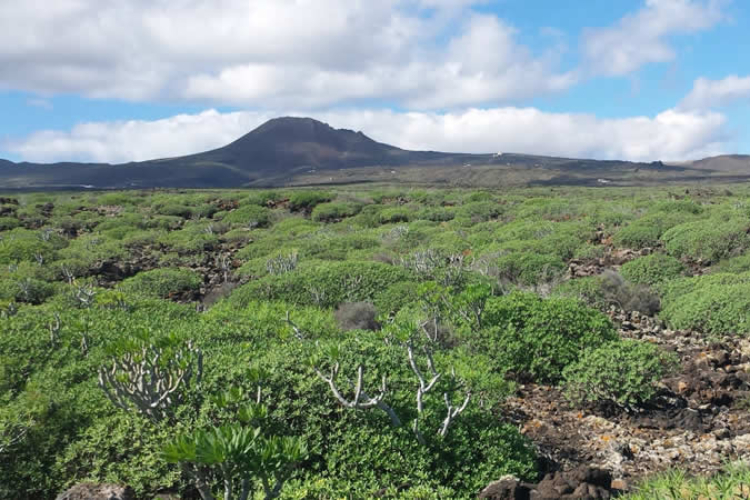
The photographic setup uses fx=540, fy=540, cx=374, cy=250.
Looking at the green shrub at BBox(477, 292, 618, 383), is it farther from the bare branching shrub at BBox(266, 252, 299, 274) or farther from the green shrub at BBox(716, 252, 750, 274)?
the bare branching shrub at BBox(266, 252, 299, 274)

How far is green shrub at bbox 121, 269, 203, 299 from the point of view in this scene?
12485mm

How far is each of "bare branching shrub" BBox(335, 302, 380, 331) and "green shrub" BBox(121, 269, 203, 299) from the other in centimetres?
542

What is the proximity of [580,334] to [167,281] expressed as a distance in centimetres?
977

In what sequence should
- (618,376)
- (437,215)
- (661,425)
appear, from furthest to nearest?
(437,215), (618,376), (661,425)

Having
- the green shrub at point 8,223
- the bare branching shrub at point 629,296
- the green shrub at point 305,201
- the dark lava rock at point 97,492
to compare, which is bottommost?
the dark lava rock at point 97,492

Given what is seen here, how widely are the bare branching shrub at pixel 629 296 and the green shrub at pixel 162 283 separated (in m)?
A: 9.18

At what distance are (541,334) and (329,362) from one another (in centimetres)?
305

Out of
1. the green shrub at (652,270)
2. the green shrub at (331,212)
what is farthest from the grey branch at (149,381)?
the green shrub at (331,212)

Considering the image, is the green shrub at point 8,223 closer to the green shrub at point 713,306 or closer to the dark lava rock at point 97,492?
the dark lava rock at point 97,492

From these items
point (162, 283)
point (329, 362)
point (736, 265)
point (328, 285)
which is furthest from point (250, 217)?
point (329, 362)

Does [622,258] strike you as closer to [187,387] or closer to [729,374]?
[729,374]

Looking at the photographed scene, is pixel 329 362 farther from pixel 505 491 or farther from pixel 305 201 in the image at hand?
pixel 305 201

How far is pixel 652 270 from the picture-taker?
10.9 metres

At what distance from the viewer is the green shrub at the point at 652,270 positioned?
10664 millimetres
